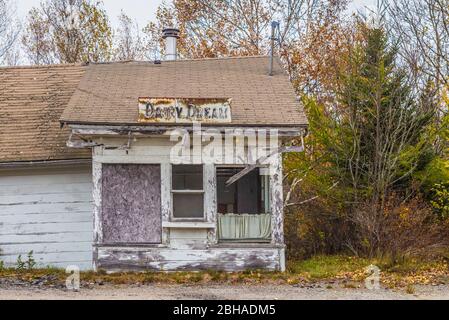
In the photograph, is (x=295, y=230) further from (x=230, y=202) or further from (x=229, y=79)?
(x=229, y=79)

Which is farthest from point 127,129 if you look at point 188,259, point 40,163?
point 188,259

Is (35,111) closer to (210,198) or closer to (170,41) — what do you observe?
(170,41)

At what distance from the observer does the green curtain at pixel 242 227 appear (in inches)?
552

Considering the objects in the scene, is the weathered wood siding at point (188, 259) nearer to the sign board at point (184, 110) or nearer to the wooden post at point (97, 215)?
the wooden post at point (97, 215)

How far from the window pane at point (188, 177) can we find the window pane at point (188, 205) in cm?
20

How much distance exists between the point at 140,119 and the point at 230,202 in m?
4.59

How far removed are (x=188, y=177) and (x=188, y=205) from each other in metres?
0.58

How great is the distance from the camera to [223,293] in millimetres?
11531

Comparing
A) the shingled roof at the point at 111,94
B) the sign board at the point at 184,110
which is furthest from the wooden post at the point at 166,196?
the shingled roof at the point at 111,94

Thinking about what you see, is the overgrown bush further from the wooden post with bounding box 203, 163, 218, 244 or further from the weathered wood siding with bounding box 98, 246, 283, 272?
the wooden post with bounding box 203, 163, 218, 244

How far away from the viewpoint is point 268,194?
47.0 ft

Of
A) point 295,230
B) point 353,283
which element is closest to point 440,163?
point 295,230

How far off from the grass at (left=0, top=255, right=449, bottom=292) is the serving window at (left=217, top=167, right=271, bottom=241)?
804 millimetres
